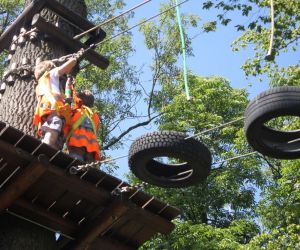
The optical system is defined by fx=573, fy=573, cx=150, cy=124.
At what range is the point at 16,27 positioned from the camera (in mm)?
7102

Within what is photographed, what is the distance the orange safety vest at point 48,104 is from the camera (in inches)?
212

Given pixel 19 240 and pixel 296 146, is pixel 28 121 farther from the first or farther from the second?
pixel 296 146

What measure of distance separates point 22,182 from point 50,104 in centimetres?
136

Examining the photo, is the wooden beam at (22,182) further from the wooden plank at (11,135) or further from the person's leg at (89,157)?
the person's leg at (89,157)

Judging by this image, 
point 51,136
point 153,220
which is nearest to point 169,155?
point 153,220

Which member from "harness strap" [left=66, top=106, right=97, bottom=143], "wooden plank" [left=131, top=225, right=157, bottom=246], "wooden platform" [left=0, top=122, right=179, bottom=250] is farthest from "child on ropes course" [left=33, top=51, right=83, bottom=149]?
"wooden plank" [left=131, top=225, right=157, bottom=246]

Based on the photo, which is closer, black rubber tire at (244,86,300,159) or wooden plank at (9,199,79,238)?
black rubber tire at (244,86,300,159)

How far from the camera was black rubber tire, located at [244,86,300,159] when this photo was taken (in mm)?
4199

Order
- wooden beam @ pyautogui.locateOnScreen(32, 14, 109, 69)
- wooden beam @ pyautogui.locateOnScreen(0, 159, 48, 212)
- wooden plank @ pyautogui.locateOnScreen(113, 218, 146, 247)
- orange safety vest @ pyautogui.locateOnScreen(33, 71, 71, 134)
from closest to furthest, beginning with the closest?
wooden beam @ pyautogui.locateOnScreen(0, 159, 48, 212) < wooden plank @ pyautogui.locateOnScreen(113, 218, 146, 247) < orange safety vest @ pyautogui.locateOnScreen(33, 71, 71, 134) < wooden beam @ pyautogui.locateOnScreen(32, 14, 109, 69)

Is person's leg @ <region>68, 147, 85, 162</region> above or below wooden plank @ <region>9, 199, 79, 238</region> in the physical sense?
above

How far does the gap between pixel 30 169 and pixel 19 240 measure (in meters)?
0.66

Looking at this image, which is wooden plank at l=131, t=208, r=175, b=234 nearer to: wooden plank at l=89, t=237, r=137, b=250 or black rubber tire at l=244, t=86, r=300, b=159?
wooden plank at l=89, t=237, r=137, b=250

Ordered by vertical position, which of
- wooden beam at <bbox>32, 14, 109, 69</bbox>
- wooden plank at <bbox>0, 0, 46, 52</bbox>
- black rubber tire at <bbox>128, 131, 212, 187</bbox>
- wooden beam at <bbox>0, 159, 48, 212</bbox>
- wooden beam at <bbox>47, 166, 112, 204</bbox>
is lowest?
wooden beam at <bbox>0, 159, 48, 212</bbox>

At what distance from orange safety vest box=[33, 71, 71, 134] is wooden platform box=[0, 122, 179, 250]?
113 centimetres
